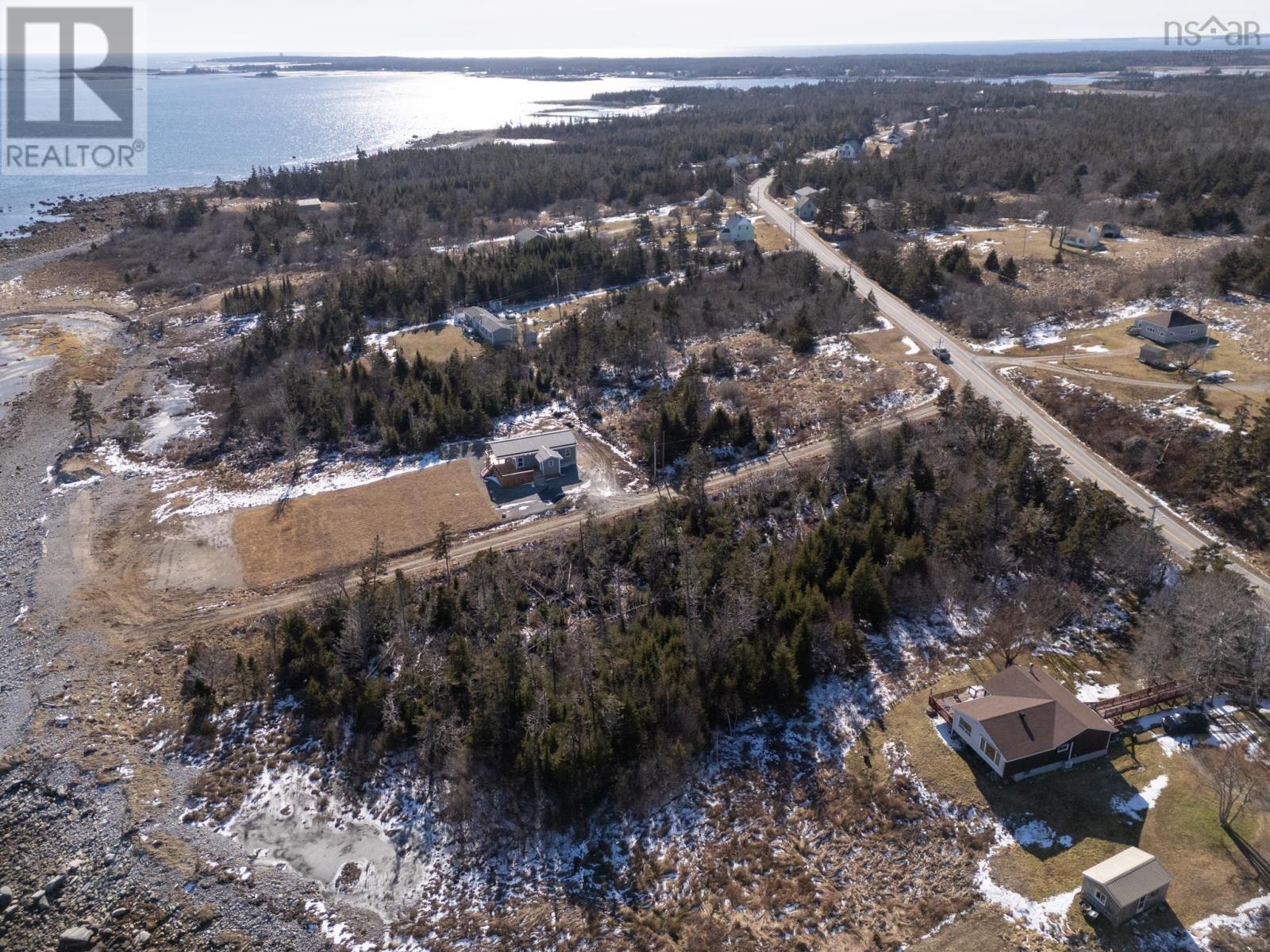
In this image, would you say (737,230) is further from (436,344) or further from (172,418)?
(172,418)

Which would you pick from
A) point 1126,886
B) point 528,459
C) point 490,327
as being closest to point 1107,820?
point 1126,886

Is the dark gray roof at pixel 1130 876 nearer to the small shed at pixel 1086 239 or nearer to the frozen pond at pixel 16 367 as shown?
the frozen pond at pixel 16 367

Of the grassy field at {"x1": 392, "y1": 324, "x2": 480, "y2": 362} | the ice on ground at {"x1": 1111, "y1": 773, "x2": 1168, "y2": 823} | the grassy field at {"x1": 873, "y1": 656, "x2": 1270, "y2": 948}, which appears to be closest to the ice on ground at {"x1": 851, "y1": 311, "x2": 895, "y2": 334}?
the grassy field at {"x1": 392, "y1": 324, "x2": 480, "y2": 362}

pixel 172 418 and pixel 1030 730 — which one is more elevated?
pixel 172 418

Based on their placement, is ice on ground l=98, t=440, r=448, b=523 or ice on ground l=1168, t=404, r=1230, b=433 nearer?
ice on ground l=1168, t=404, r=1230, b=433

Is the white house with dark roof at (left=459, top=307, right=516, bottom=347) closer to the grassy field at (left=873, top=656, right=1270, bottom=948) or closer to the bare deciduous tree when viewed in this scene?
the grassy field at (left=873, top=656, right=1270, bottom=948)

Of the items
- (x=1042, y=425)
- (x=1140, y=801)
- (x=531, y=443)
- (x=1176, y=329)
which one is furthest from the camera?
(x=1176, y=329)
